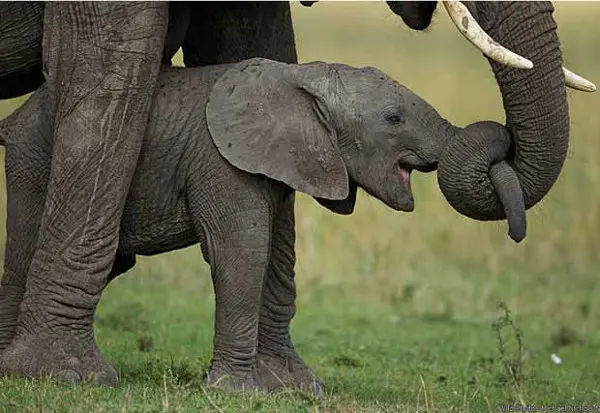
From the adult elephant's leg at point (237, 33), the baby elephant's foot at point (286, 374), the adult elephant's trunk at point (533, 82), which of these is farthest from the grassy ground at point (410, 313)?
the adult elephant's trunk at point (533, 82)

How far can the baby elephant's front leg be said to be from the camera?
754 centimetres

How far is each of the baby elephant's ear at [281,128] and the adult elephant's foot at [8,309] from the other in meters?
1.21

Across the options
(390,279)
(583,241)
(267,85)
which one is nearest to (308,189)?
(267,85)

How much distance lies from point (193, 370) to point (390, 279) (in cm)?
497

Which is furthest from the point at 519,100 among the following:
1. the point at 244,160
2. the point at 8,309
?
the point at 8,309

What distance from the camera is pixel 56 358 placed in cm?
757

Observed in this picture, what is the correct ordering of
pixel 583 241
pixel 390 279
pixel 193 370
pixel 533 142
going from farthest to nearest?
pixel 583 241 < pixel 390 279 < pixel 193 370 < pixel 533 142

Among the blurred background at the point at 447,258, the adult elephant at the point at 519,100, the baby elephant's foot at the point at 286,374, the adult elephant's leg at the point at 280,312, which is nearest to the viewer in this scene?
the adult elephant at the point at 519,100

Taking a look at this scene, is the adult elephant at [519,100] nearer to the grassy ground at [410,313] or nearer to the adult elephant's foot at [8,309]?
the grassy ground at [410,313]

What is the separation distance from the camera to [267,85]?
770 centimetres

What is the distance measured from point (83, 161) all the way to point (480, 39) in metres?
1.70

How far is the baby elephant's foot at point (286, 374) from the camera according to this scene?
321 inches

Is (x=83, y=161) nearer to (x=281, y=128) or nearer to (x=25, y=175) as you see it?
(x=25, y=175)

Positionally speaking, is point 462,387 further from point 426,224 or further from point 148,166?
point 426,224
